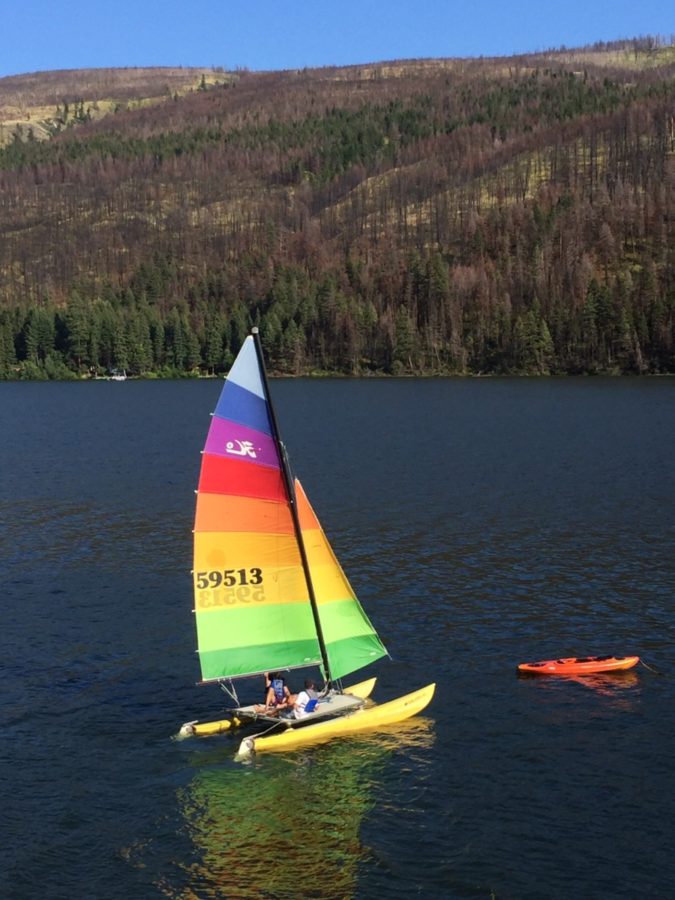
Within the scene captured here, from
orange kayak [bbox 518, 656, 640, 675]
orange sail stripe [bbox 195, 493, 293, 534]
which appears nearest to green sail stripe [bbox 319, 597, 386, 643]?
orange sail stripe [bbox 195, 493, 293, 534]

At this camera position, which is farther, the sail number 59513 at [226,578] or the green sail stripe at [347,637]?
the green sail stripe at [347,637]

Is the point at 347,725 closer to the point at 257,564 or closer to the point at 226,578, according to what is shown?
the point at 257,564

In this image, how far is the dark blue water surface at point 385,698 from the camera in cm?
2356

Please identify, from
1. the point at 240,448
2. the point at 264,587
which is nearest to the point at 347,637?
the point at 264,587

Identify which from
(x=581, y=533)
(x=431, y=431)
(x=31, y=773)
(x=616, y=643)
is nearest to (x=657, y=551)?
(x=581, y=533)

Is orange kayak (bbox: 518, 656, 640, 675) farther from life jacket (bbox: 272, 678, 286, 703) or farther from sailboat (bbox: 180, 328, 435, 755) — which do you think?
life jacket (bbox: 272, 678, 286, 703)

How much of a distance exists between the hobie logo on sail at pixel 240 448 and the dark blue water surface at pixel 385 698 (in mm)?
8576

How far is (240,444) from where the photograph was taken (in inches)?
1163

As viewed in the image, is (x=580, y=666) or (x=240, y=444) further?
(x=580, y=666)

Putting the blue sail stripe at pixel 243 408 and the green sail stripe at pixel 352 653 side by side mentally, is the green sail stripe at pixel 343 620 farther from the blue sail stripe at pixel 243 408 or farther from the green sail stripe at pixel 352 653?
the blue sail stripe at pixel 243 408

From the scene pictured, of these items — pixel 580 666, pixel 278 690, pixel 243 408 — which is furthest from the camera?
pixel 580 666

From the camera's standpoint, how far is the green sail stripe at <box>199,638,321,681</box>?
30.6 m

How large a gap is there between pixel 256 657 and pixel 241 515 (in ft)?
14.9

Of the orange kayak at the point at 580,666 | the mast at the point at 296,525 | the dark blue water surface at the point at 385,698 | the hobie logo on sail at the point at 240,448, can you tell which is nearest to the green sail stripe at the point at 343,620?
the mast at the point at 296,525
